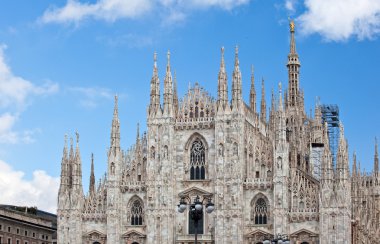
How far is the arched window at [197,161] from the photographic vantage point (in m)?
86.8

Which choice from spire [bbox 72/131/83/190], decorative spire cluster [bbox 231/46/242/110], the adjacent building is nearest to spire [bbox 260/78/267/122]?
decorative spire cluster [bbox 231/46/242/110]

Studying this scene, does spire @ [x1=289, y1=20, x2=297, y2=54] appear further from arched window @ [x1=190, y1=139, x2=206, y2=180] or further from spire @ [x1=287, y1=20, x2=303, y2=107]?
arched window @ [x1=190, y1=139, x2=206, y2=180]

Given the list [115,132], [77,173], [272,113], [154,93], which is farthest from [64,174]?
[272,113]

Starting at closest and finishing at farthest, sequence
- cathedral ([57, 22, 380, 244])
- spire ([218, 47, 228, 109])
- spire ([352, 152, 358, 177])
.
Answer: cathedral ([57, 22, 380, 244]), spire ([218, 47, 228, 109]), spire ([352, 152, 358, 177])

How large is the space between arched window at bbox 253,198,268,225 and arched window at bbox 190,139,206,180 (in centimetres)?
667

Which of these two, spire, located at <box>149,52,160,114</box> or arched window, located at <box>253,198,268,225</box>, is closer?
arched window, located at <box>253,198,268,225</box>

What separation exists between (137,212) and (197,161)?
836 centimetres

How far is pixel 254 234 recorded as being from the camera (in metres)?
82.8

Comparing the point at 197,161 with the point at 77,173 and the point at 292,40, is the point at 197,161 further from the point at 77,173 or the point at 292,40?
the point at 292,40

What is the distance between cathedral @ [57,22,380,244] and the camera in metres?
81.5

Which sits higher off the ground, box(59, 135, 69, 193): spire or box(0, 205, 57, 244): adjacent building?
box(59, 135, 69, 193): spire

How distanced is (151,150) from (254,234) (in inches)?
555

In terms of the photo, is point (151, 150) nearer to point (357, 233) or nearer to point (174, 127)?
point (174, 127)

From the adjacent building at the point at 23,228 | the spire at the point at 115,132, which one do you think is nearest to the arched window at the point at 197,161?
the spire at the point at 115,132
